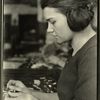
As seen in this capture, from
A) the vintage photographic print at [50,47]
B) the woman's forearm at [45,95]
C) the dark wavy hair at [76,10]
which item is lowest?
the woman's forearm at [45,95]

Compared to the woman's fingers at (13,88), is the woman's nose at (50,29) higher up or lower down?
higher up

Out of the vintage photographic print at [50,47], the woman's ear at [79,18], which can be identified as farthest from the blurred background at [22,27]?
the woman's ear at [79,18]

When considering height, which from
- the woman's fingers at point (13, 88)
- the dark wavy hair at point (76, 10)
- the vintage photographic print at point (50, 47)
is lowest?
the woman's fingers at point (13, 88)

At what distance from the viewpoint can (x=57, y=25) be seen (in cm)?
150

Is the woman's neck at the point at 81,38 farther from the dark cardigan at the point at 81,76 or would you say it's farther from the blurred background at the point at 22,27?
the blurred background at the point at 22,27

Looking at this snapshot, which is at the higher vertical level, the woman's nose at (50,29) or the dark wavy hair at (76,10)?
the dark wavy hair at (76,10)

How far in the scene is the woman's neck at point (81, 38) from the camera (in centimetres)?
148

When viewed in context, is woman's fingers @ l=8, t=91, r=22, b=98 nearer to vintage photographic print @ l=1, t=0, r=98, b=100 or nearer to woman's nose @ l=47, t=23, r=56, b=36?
vintage photographic print @ l=1, t=0, r=98, b=100

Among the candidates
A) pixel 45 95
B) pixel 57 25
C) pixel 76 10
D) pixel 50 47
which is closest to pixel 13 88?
pixel 45 95

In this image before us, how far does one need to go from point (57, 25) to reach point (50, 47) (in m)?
0.11

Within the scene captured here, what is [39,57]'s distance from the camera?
4.92 feet

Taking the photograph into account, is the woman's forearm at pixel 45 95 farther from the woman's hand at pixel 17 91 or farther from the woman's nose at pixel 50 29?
the woman's nose at pixel 50 29

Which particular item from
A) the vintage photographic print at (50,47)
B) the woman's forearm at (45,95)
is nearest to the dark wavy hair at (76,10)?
the vintage photographic print at (50,47)

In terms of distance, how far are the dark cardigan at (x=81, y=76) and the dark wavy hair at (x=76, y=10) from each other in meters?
0.09
